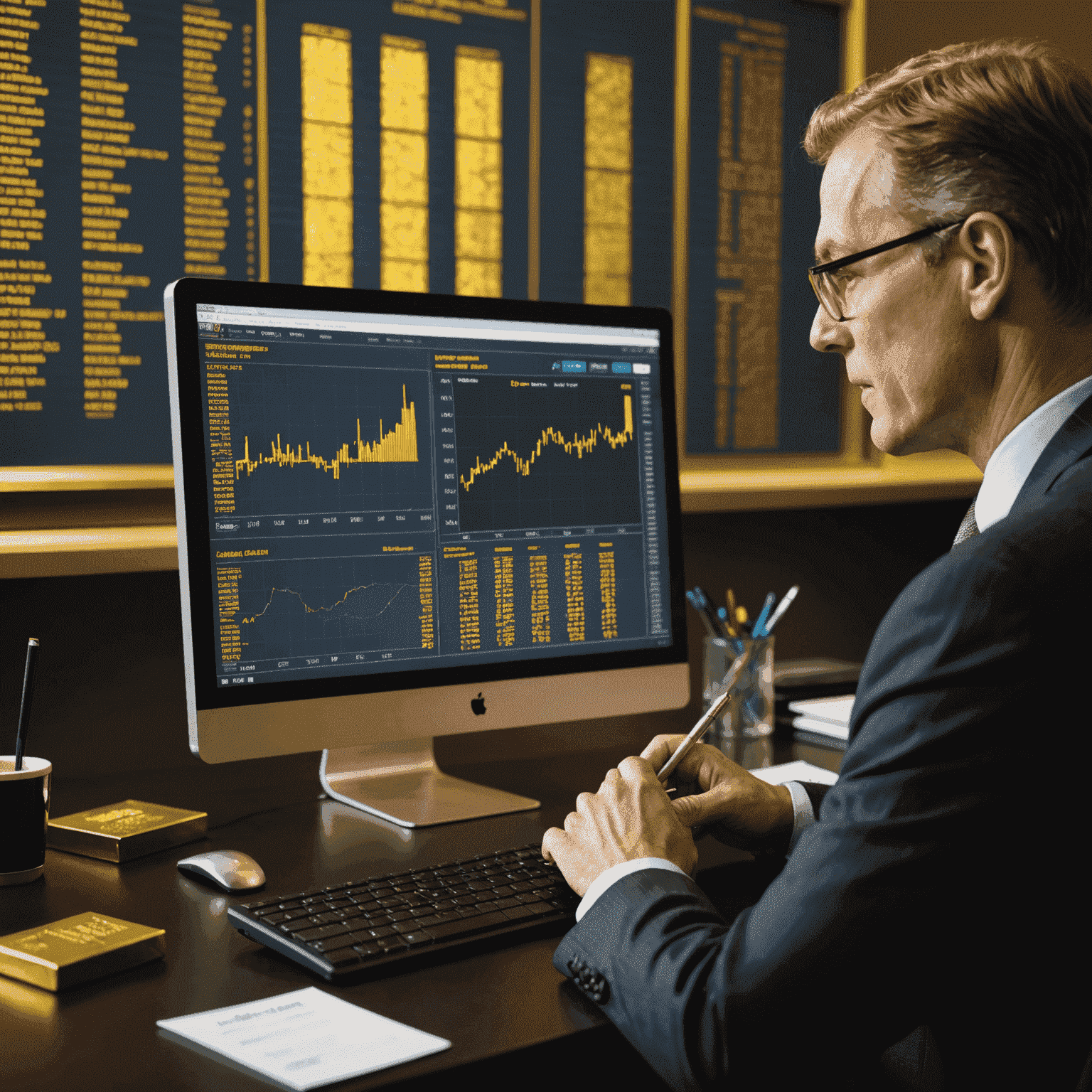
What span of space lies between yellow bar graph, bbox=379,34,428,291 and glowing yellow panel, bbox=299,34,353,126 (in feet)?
0.19

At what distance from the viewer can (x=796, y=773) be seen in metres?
1.55

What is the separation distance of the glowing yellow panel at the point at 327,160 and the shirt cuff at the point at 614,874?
1.12 m

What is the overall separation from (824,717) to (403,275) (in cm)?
92

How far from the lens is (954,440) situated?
1077mm

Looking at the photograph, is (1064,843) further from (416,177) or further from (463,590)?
(416,177)

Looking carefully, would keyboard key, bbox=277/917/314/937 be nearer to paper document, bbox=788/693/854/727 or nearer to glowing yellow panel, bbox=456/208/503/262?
paper document, bbox=788/693/854/727

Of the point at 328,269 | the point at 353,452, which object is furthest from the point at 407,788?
the point at 328,269

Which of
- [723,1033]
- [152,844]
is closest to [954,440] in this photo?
[723,1033]

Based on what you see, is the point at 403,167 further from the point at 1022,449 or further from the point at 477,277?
the point at 1022,449

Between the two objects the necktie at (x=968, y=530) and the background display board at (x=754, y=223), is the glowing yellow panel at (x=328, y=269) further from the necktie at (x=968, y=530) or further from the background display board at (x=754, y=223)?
the necktie at (x=968, y=530)

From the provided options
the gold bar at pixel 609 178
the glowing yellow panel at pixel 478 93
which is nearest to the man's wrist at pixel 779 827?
the gold bar at pixel 609 178

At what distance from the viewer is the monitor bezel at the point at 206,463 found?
1220 millimetres

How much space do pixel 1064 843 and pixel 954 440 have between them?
41 cm

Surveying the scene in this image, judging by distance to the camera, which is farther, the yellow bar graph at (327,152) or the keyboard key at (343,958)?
the yellow bar graph at (327,152)
